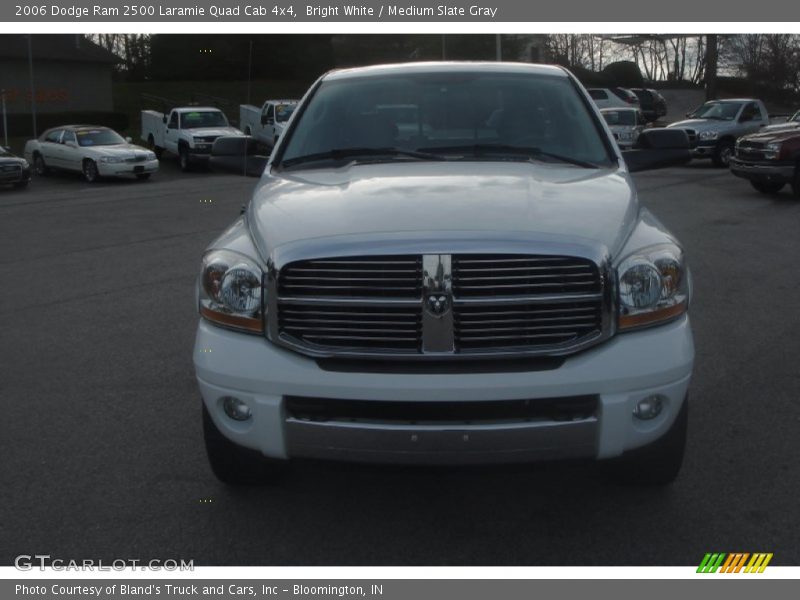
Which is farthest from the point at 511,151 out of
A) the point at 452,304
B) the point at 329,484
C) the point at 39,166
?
the point at 39,166

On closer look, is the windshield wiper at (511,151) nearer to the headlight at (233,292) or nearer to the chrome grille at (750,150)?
the headlight at (233,292)

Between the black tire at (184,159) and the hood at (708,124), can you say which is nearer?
the hood at (708,124)

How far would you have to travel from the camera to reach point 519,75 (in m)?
5.72

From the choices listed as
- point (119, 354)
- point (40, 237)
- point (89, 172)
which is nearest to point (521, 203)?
point (119, 354)

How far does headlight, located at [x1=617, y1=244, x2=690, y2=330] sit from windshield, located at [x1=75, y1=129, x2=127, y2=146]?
2600 cm

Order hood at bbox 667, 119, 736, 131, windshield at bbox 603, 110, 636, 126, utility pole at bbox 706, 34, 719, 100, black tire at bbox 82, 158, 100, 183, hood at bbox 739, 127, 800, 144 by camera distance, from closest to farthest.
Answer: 1. hood at bbox 739, 127, 800, 144
2. hood at bbox 667, 119, 736, 131
3. black tire at bbox 82, 158, 100, 183
4. windshield at bbox 603, 110, 636, 126
5. utility pole at bbox 706, 34, 719, 100

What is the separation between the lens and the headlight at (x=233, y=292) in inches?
155

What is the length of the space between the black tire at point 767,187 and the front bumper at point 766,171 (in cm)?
48

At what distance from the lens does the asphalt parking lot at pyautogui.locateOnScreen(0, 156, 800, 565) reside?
13.0 feet

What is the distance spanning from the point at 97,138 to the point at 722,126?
16.6 metres

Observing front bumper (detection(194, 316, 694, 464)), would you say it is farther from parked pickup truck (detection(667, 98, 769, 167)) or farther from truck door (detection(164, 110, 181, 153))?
truck door (detection(164, 110, 181, 153))

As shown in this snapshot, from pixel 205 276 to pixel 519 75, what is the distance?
2422 mm

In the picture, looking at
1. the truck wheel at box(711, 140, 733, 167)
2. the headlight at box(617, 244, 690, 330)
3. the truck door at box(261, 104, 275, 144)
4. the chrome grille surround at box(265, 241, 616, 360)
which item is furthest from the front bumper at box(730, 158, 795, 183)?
the truck door at box(261, 104, 275, 144)

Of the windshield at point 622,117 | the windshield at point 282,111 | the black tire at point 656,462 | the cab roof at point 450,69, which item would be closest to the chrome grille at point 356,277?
the black tire at point 656,462
